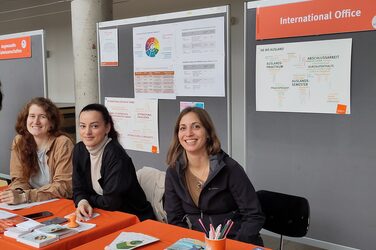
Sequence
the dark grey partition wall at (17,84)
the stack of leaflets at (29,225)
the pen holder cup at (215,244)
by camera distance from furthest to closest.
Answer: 1. the dark grey partition wall at (17,84)
2. the stack of leaflets at (29,225)
3. the pen holder cup at (215,244)

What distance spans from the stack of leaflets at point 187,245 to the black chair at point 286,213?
2.60 feet

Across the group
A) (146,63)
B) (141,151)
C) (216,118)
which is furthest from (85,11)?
(216,118)

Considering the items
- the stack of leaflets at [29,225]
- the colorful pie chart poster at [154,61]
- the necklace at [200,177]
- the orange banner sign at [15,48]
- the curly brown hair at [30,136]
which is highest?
the orange banner sign at [15,48]

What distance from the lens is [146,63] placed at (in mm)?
3184

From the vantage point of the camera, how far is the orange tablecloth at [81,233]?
5.24 ft

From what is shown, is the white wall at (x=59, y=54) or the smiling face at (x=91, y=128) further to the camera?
the white wall at (x=59, y=54)

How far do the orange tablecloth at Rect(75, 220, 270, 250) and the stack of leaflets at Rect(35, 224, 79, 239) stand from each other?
141mm

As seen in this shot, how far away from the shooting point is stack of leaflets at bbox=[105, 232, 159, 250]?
1482 mm

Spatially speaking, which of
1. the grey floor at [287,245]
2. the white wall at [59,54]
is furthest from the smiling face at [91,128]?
the white wall at [59,54]

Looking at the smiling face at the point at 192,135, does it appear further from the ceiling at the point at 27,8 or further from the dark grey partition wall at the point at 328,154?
the ceiling at the point at 27,8

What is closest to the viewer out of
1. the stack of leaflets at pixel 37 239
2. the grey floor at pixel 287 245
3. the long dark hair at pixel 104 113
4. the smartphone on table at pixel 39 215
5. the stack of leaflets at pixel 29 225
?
the stack of leaflets at pixel 37 239

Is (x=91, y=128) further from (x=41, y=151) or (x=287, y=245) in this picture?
(x=287, y=245)

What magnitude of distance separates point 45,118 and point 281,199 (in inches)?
62.7

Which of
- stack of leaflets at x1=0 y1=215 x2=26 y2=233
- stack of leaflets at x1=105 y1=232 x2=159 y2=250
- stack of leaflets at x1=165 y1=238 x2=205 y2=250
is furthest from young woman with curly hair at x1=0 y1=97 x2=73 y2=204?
stack of leaflets at x1=165 y1=238 x2=205 y2=250
